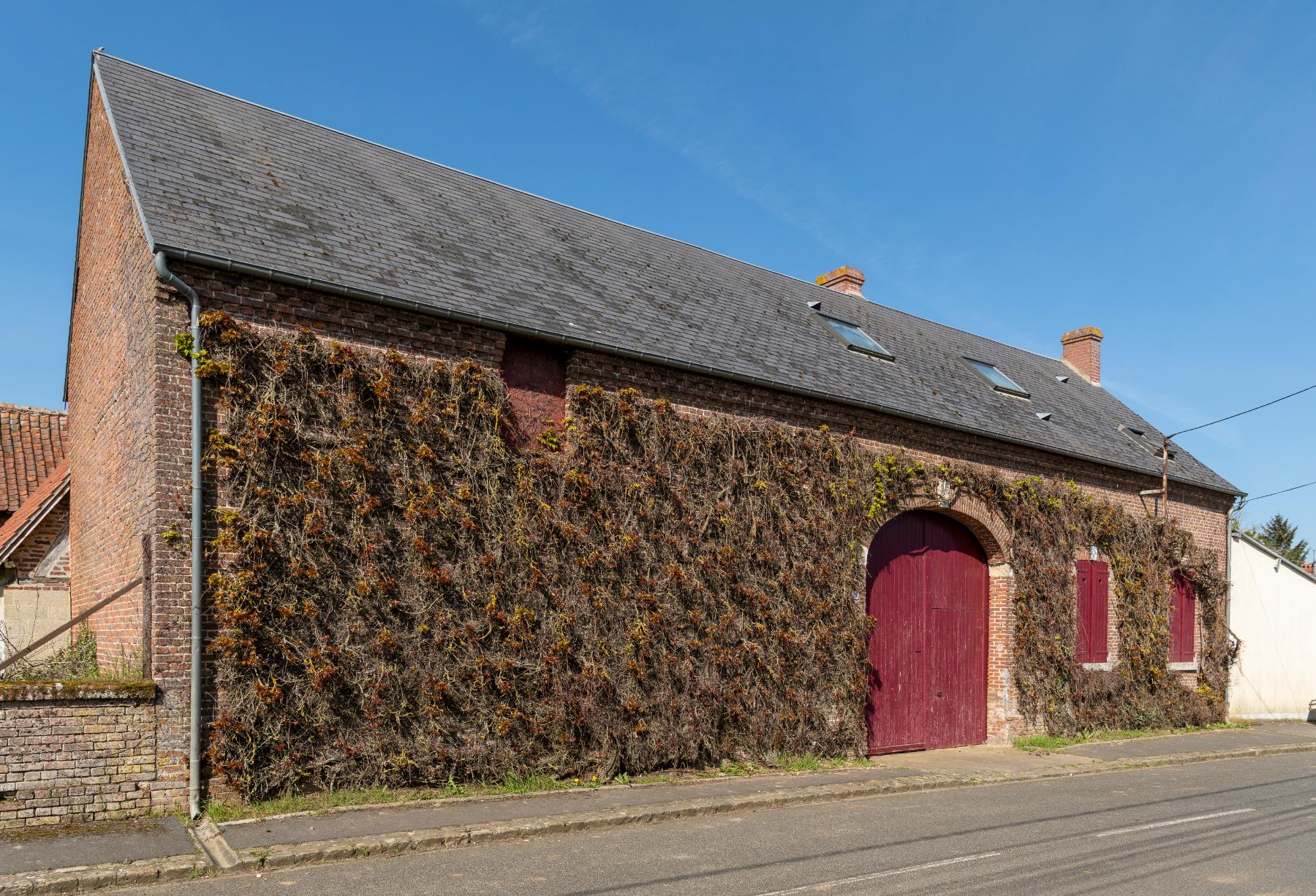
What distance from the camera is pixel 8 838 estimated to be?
712 centimetres

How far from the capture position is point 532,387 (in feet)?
34.5

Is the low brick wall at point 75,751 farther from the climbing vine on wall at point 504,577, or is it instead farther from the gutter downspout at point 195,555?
the climbing vine on wall at point 504,577

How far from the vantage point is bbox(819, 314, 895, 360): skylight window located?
15.8 metres

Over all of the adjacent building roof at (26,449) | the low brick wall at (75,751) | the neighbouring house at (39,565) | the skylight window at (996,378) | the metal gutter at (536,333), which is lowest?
the low brick wall at (75,751)

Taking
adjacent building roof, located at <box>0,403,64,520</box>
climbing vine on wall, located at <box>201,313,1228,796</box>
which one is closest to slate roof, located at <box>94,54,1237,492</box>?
climbing vine on wall, located at <box>201,313,1228,796</box>

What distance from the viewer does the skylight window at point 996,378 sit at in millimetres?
17953

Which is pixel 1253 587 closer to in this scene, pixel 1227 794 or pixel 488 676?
pixel 1227 794

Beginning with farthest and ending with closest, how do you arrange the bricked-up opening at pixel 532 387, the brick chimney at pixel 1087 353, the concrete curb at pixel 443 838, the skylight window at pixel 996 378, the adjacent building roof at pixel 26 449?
1. the brick chimney at pixel 1087 353
2. the skylight window at pixel 996 378
3. the adjacent building roof at pixel 26 449
4. the bricked-up opening at pixel 532 387
5. the concrete curb at pixel 443 838

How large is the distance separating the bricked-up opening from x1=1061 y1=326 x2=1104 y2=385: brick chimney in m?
16.6

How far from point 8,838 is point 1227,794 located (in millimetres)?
11621

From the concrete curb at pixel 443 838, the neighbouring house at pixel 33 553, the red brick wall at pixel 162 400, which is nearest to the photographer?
the concrete curb at pixel 443 838

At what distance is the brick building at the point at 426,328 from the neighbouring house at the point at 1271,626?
3.57 m

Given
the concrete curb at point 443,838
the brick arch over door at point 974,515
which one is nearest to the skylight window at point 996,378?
the brick arch over door at point 974,515

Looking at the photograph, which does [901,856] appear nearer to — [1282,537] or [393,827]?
[393,827]
